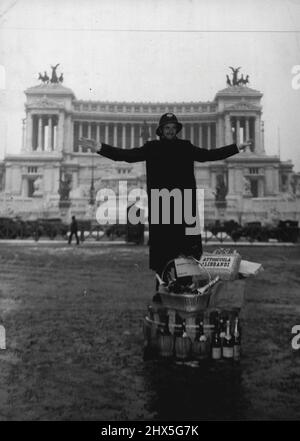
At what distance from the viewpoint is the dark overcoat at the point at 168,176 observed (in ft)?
10.8

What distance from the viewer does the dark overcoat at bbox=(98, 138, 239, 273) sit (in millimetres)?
3305

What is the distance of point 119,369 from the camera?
2957 mm

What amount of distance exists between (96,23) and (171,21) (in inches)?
48.0

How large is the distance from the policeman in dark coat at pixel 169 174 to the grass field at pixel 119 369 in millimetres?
895

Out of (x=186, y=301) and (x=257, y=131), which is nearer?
(x=186, y=301)

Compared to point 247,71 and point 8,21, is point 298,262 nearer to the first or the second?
point 8,21

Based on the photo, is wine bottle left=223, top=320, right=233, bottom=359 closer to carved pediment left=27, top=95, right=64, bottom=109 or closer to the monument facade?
the monument facade

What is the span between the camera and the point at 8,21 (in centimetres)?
681

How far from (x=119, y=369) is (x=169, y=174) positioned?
1521mm

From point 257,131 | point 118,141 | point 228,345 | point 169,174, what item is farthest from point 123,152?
point 118,141

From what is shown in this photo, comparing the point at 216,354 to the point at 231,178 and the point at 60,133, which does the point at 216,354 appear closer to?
the point at 231,178

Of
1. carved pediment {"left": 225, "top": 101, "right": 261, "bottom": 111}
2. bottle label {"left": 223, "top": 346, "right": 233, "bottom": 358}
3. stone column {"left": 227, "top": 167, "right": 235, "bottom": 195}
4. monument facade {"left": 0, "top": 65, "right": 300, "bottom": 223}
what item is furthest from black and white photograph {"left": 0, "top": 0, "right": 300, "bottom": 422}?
carved pediment {"left": 225, "top": 101, "right": 261, "bottom": 111}

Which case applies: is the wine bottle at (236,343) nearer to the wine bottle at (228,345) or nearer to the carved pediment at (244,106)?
the wine bottle at (228,345)
